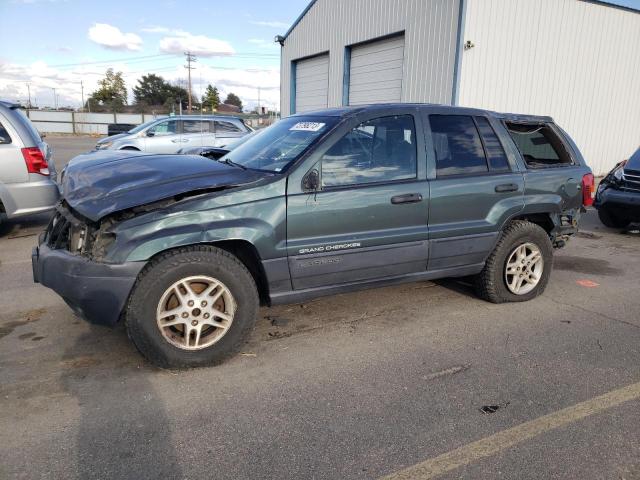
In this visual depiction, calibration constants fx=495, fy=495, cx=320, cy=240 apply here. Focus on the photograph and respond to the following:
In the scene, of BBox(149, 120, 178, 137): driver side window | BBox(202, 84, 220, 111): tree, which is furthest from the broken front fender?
BBox(202, 84, 220, 111): tree

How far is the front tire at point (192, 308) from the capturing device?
308 cm

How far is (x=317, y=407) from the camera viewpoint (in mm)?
2869

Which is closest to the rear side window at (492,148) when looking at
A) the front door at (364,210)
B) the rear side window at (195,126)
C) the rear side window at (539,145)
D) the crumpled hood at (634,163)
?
the rear side window at (539,145)

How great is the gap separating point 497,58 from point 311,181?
10770mm

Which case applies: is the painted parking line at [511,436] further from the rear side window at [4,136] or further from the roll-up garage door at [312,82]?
the roll-up garage door at [312,82]

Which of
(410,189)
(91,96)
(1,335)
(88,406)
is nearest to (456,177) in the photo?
(410,189)

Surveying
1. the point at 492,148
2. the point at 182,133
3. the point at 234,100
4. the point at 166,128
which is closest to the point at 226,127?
the point at 182,133

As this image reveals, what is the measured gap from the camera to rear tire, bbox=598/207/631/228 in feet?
26.6

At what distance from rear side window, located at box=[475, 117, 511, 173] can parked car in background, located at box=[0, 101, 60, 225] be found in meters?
5.46

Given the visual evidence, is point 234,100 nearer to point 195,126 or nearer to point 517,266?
point 195,126

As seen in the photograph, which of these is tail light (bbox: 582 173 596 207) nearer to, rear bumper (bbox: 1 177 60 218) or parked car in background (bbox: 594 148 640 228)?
parked car in background (bbox: 594 148 640 228)

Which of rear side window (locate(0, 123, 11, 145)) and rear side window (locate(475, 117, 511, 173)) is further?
rear side window (locate(0, 123, 11, 145))

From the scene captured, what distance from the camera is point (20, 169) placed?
6.29 m

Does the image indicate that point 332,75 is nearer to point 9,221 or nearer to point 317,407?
point 9,221
